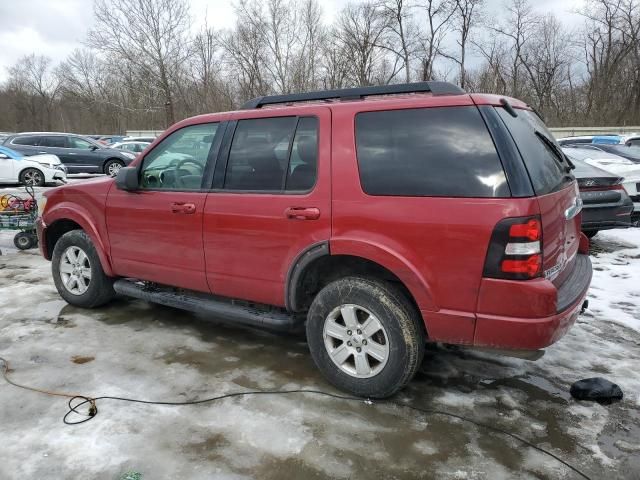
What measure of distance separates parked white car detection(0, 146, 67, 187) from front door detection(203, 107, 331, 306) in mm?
12772

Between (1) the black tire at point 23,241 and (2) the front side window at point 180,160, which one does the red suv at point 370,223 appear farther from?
(1) the black tire at point 23,241

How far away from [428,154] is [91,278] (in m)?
3.51

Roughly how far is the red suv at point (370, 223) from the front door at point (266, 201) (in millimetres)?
10

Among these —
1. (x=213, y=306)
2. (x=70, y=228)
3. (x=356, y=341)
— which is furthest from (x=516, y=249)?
(x=70, y=228)

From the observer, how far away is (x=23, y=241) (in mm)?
7750

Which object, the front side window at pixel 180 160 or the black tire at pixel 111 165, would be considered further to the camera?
the black tire at pixel 111 165

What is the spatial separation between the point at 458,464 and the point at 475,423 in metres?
0.43

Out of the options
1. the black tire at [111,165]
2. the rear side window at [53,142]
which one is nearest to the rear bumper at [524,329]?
the black tire at [111,165]

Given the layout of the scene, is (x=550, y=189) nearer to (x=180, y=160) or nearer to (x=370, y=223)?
(x=370, y=223)

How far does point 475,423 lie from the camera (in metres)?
2.99

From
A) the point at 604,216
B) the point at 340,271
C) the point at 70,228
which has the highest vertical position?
the point at 70,228

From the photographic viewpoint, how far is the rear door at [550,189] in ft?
9.12

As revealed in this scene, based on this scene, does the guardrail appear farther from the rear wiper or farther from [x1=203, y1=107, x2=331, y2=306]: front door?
[x1=203, y1=107, x2=331, y2=306]: front door

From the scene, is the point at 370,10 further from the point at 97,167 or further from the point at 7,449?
the point at 7,449
